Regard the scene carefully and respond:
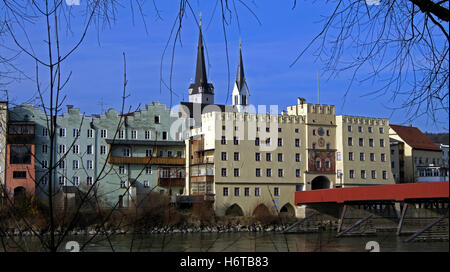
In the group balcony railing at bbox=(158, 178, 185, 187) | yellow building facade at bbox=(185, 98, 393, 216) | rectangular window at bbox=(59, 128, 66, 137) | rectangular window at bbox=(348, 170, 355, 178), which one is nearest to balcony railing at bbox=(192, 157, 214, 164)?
yellow building facade at bbox=(185, 98, 393, 216)

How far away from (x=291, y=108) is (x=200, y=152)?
399 inches

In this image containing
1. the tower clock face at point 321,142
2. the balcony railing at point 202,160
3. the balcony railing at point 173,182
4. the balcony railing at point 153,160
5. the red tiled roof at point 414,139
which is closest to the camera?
the balcony railing at point 173,182

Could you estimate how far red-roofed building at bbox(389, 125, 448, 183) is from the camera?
62.9m

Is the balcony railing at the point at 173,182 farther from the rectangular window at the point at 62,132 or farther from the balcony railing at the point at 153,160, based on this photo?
the rectangular window at the point at 62,132

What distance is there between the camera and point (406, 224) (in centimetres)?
A: 4316

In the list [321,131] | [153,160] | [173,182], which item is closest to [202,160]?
[173,182]

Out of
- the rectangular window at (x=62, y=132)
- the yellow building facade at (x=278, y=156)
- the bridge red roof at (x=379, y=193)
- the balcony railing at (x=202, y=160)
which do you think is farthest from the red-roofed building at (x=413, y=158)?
the rectangular window at (x=62, y=132)

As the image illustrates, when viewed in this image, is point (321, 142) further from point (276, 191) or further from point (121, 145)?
point (121, 145)

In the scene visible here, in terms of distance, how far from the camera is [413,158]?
212ft

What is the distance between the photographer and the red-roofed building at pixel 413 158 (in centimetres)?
6288

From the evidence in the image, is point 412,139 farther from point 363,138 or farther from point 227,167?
point 227,167

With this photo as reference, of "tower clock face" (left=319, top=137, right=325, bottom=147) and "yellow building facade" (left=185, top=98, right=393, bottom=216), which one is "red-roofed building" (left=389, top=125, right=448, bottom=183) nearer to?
"yellow building facade" (left=185, top=98, right=393, bottom=216)

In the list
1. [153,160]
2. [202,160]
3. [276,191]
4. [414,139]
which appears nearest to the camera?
[153,160]
